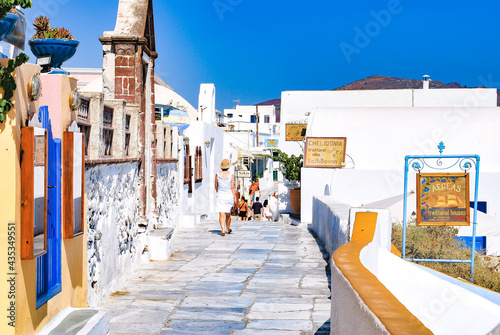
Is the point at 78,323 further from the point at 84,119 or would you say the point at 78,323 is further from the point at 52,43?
the point at 52,43

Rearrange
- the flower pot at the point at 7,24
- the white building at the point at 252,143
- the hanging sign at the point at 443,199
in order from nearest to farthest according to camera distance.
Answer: the flower pot at the point at 7,24 → the hanging sign at the point at 443,199 → the white building at the point at 252,143

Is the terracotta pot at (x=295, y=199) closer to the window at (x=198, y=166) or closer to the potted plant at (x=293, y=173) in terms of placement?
the potted plant at (x=293, y=173)

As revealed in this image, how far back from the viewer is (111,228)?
251 inches

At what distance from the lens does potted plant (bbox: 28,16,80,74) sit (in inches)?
252

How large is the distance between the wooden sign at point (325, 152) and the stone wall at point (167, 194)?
16.4ft

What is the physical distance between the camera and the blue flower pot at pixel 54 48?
6.40 m

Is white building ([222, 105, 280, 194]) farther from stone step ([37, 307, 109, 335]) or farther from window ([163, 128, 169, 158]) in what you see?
stone step ([37, 307, 109, 335])

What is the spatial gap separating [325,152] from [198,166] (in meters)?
3.94

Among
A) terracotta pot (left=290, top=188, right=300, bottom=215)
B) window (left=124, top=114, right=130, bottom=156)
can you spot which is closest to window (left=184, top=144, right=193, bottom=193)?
terracotta pot (left=290, top=188, right=300, bottom=215)

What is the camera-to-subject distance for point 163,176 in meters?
11.2

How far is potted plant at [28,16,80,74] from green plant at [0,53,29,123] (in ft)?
9.99

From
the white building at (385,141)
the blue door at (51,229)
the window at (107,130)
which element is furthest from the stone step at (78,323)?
the white building at (385,141)

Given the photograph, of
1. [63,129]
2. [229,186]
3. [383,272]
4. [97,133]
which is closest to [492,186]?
[229,186]

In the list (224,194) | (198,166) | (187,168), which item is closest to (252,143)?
(198,166)
